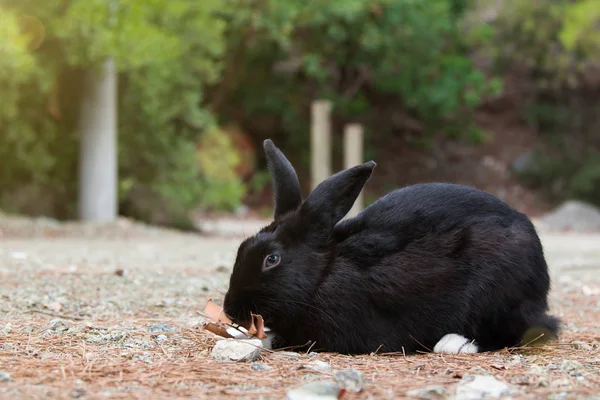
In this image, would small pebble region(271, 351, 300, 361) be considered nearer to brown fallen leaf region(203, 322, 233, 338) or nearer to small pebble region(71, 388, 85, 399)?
brown fallen leaf region(203, 322, 233, 338)

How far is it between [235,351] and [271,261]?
488 millimetres

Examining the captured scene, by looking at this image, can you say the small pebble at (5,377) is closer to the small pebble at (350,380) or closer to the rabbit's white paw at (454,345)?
the small pebble at (350,380)

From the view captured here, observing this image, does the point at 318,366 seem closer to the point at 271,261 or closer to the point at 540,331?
the point at 271,261

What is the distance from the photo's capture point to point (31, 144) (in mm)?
13195

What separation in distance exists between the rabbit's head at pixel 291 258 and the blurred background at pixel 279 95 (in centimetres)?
776

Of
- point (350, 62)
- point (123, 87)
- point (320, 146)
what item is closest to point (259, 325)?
point (320, 146)

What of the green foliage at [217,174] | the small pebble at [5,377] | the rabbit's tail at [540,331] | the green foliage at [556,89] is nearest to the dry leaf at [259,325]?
the small pebble at [5,377]

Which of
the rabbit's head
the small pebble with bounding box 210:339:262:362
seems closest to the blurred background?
the rabbit's head

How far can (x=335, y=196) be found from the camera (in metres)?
3.69

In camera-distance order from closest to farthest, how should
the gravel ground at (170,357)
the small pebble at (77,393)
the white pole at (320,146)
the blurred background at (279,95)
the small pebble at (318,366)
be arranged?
the small pebble at (77,393) → the gravel ground at (170,357) → the small pebble at (318,366) → the blurred background at (279,95) → the white pole at (320,146)

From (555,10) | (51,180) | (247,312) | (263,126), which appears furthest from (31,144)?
(555,10)

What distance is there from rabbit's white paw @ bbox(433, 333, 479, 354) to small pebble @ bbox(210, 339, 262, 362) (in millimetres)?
851

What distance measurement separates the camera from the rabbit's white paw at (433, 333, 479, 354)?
366 cm

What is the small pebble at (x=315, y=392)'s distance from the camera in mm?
2662
